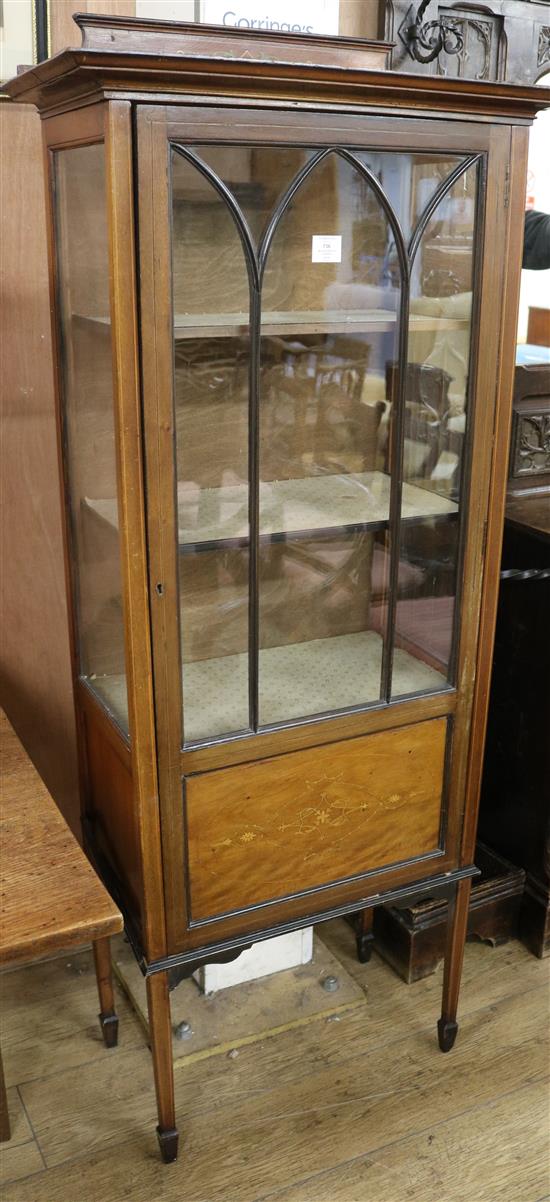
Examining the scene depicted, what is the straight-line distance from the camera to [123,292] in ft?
4.28

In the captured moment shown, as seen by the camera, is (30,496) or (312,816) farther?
(30,496)

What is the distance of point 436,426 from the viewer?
1646 mm

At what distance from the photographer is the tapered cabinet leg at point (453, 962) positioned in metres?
1.91

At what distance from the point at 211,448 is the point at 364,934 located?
1.25 metres

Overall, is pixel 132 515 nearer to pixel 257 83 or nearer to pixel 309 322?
pixel 309 322

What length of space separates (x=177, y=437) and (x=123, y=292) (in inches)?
8.2

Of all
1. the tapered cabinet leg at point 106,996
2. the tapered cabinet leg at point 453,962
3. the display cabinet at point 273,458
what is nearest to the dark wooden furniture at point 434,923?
the tapered cabinet leg at point 453,962

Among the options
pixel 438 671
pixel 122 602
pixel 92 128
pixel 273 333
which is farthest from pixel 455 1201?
pixel 92 128

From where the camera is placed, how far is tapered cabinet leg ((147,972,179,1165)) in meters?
1.65

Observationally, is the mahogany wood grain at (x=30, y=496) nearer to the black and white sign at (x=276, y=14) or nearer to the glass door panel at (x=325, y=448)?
the black and white sign at (x=276, y=14)

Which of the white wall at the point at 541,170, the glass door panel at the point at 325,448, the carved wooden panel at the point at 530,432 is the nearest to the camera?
the glass door panel at the point at 325,448

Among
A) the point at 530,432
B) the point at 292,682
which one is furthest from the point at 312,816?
the point at 530,432

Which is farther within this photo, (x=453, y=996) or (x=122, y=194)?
(x=453, y=996)

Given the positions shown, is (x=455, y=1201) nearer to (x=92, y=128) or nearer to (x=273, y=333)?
(x=273, y=333)
